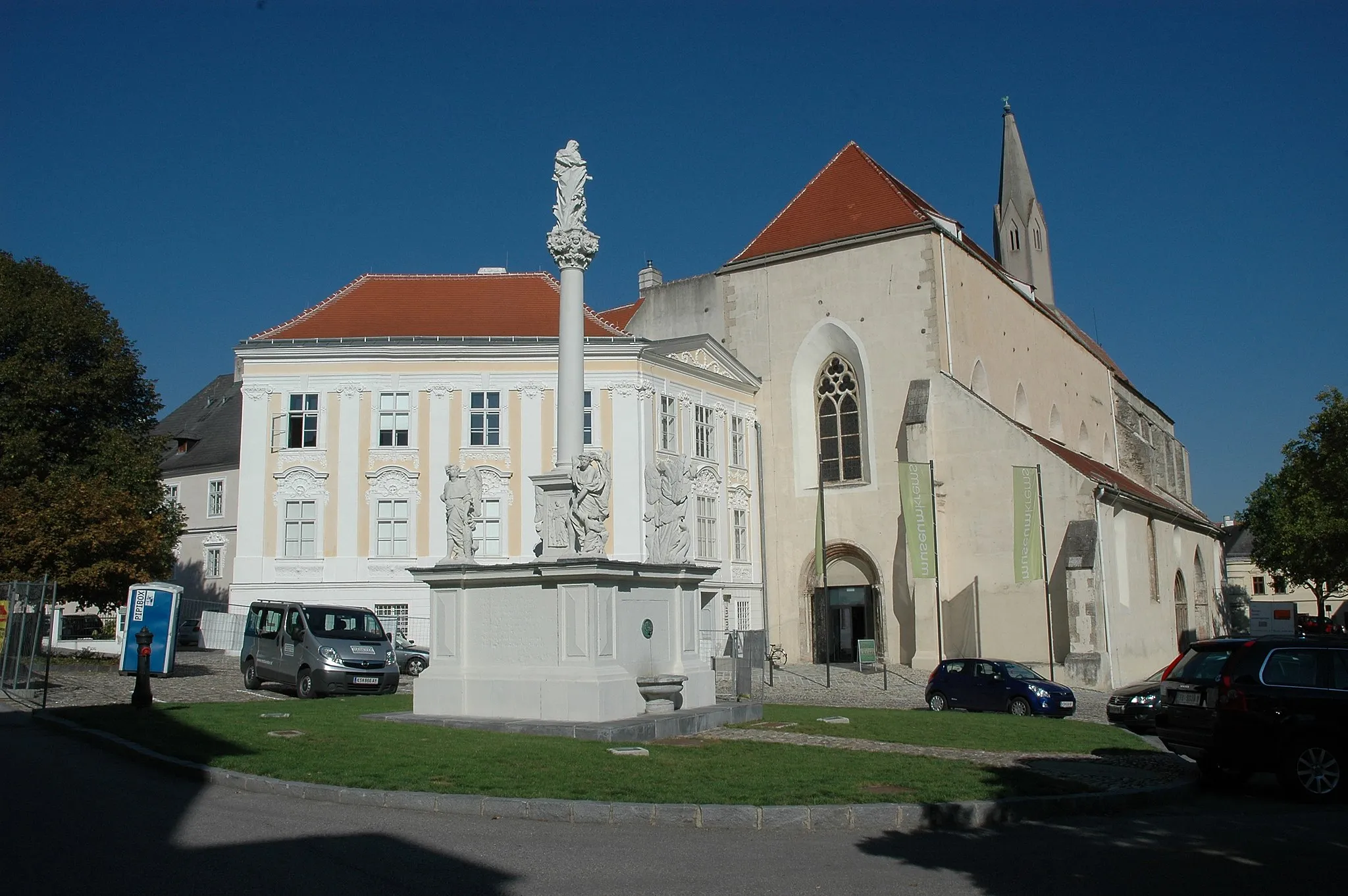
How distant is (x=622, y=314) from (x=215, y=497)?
64.2ft

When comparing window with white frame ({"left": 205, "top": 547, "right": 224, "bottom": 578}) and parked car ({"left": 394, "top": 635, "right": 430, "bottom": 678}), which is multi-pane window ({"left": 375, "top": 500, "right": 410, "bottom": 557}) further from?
window with white frame ({"left": 205, "top": 547, "right": 224, "bottom": 578})

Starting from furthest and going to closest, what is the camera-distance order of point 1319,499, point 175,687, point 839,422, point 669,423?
1. point 1319,499
2. point 839,422
3. point 669,423
4. point 175,687

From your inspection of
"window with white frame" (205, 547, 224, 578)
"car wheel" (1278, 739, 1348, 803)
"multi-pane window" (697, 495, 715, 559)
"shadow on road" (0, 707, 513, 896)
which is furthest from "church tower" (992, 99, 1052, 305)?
"shadow on road" (0, 707, 513, 896)

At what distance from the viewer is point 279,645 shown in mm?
23672

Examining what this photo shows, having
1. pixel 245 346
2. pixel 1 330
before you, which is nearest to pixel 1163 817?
pixel 245 346

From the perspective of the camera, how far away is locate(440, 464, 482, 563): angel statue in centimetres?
1661

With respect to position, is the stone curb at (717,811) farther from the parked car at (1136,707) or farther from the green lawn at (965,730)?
the parked car at (1136,707)

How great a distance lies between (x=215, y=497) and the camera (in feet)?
161

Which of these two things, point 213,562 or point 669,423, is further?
point 213,562

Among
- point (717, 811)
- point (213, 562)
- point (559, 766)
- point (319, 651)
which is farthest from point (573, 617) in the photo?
point (213, 562)

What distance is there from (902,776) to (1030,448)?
80.2 ft

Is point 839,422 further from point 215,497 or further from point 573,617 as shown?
point 215,497

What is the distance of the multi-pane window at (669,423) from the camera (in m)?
36.9

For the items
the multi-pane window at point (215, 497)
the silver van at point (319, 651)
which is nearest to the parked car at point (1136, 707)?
the silver van at point (319, 651)
